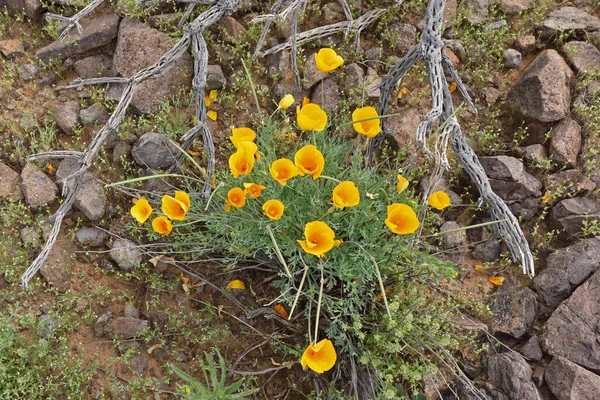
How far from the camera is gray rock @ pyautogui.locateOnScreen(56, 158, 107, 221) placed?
122 inches

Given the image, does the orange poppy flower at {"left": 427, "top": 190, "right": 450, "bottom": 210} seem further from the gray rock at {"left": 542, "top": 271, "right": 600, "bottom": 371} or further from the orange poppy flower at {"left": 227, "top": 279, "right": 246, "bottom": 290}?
the orange poppy flower at {"left": 227, "top": 279, "right": 246, "bottom": 290}

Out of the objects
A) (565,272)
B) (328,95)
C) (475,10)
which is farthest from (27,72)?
(565,272)

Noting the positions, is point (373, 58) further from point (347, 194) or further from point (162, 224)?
point (162, 224)

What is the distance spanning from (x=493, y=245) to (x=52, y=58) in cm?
318

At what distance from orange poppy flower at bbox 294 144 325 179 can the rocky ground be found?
0.87m

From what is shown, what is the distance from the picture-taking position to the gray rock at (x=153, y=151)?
3.17 m

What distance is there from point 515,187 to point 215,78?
2064mm

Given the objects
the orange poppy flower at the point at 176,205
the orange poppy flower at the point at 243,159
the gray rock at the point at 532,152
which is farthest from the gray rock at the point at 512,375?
the orange poppy flower at the point at 176,205

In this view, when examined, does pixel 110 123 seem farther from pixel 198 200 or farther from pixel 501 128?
pixel 501 128

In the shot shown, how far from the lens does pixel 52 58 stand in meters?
3.45

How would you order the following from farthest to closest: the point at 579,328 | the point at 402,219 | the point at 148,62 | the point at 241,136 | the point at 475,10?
the point at 475,10 → the point at 148,62 → the point at 579,328 → the point at 241,136 → the point at 402,219

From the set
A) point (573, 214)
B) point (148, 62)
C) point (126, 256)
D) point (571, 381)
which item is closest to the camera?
point (571, 381)

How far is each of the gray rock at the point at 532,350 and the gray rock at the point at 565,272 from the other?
20 cm

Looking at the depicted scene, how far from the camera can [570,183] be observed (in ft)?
10.6
